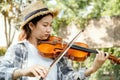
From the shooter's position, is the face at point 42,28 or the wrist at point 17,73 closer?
the wrist at point 17,73

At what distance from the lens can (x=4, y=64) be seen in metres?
1.88

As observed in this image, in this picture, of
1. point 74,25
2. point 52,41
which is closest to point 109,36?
point 74,25

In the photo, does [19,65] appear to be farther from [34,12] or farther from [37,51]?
[34,12]

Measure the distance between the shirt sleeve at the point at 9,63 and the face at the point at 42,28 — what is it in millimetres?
149

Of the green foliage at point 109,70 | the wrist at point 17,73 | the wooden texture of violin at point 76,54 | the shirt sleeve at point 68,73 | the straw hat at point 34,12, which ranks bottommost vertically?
the green foliage at point 109,70

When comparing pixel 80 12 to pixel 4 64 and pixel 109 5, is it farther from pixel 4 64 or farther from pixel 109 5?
pixel 4 64

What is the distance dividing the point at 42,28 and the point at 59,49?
0.99ft

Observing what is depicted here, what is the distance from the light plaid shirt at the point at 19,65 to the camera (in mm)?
1830

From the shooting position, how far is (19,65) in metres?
2.00

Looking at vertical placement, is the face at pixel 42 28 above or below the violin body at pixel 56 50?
above

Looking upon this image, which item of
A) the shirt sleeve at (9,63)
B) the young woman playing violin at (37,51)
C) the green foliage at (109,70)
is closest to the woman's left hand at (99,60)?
the young woman playing violin at (37,51)

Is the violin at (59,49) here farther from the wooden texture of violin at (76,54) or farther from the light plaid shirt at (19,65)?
the light plaid shirt at (19,65)

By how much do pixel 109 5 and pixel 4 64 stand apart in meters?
6.49

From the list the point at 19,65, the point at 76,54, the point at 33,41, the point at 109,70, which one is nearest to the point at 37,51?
the point at 33,41
